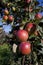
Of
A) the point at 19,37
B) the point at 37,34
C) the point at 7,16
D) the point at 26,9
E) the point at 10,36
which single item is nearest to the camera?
the point at 19,37

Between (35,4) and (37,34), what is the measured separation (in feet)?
2.06

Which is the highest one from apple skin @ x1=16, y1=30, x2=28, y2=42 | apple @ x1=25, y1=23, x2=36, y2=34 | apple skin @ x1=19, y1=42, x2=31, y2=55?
apple @ x1=25, y1=23, x2=36, y2=34

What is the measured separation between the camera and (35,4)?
88.6 inches

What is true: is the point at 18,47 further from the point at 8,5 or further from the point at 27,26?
the point at 8,5

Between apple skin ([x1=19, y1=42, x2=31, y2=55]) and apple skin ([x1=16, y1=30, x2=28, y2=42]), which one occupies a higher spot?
apple skin ([x1=16, y1=30, x2=28, y2=42])

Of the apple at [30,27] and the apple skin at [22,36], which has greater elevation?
the apple at [30,27]

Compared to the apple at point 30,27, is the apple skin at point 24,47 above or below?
below

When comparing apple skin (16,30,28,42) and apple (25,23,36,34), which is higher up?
apple (25,23,36,34)

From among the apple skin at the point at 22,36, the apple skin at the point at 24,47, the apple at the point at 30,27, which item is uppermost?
the apple at the point at 30,27

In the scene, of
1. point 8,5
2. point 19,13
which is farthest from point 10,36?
point 8,5

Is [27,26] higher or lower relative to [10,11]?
higher

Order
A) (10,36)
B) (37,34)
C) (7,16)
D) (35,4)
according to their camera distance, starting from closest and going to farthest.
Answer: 1. (37,34)
2. (10,36)
3. (35,4)
4. (7,16)

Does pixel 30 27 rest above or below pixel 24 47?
above

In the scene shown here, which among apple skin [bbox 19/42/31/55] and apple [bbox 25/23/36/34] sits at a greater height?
apple [bbox 25/23/36/34]
